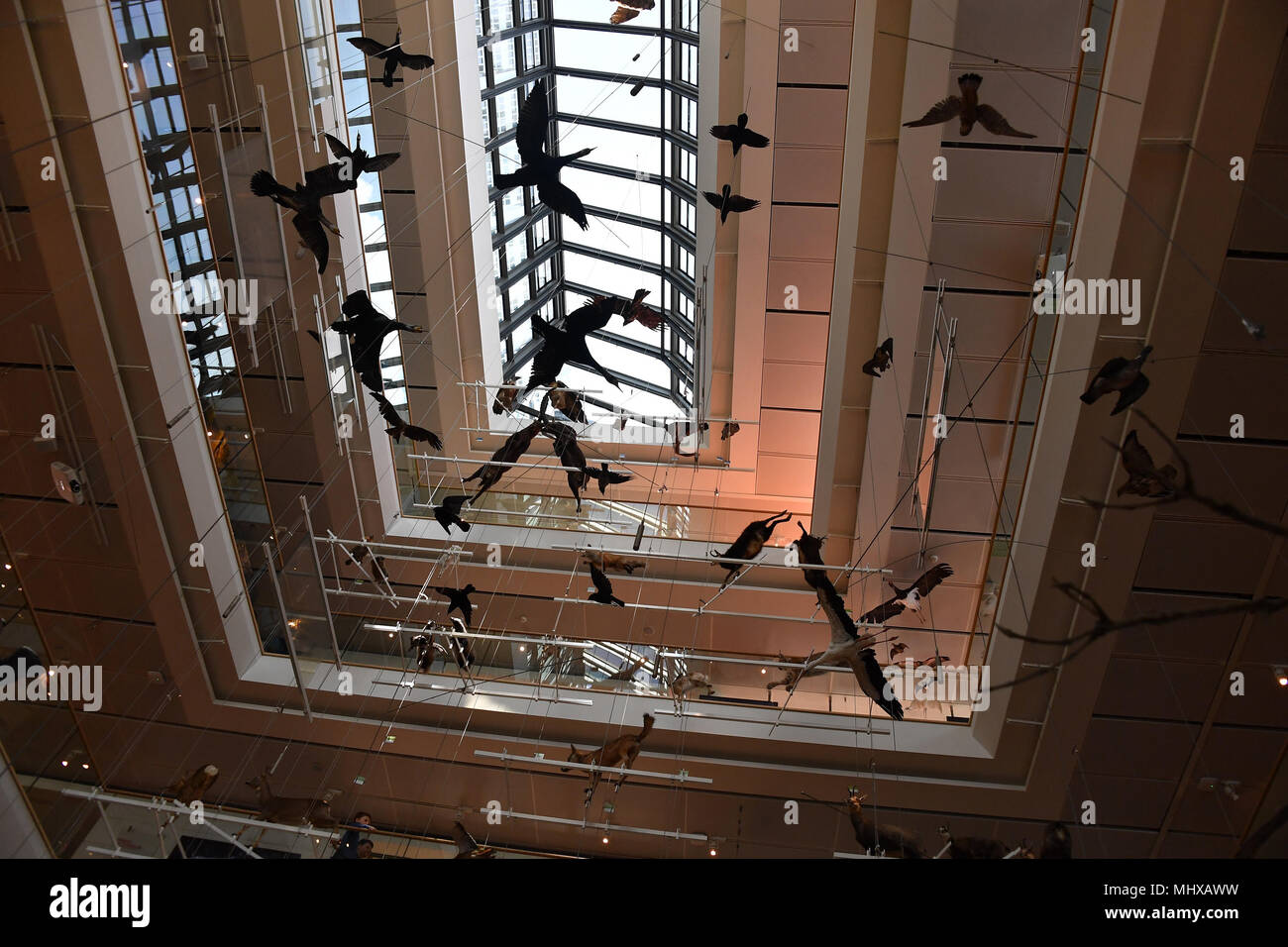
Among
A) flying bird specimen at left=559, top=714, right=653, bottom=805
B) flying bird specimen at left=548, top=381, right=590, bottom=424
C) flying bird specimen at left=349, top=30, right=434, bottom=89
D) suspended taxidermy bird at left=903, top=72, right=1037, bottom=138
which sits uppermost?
flying bird specimen at left=349, top=30, right=434, bottom=89

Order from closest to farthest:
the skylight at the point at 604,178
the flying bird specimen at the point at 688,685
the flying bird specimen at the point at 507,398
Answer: the flying bird specimen at the point at 688,685, the flying bird specimen at the point at 507,398, the skylight at the point at 604,178

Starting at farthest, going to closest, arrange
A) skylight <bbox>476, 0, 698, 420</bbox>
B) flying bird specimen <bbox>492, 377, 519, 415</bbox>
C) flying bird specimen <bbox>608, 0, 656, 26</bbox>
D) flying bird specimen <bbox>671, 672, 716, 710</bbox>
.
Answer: skylight <bbox>476, 0, 698, 420</bbox>, flying bird specimen <bbox>492, 377, 519, 415</bbox>, flying bird specimen <bbox>671, 672, 716, 710</bbox>, flying bird specimen <bbox>608, 0, 656, 26</bbox>

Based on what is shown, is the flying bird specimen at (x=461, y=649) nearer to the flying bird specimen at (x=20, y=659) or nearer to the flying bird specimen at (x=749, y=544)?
the flying bird specimen at (x=749, y=544)

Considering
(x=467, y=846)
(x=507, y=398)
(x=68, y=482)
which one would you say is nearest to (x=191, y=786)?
(x=467, y=846)

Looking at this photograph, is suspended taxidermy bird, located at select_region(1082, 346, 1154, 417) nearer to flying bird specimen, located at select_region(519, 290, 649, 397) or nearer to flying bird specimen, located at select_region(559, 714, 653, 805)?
flying bird specimen, located at select_region(519, 290, 649, 397)

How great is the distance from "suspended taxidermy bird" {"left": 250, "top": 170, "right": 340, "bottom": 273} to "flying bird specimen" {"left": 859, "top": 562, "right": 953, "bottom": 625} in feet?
9.47

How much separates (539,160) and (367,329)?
110 centimetres

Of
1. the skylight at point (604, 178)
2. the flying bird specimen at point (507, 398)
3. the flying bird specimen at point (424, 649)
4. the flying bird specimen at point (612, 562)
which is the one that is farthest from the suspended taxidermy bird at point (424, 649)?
the skylight at point (604, 178)

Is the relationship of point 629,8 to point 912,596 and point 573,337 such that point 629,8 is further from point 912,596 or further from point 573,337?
point 912,596

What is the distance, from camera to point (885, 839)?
3.24 m

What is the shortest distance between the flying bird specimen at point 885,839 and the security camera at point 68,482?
12.3ft

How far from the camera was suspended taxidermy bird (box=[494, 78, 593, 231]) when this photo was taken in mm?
2963

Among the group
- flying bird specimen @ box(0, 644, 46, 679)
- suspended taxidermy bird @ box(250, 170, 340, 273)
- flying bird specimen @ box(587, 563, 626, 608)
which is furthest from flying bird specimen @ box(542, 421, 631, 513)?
flying bird specimen @ box(0, 644, 46, 679)

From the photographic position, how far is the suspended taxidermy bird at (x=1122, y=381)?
9.11 ft
